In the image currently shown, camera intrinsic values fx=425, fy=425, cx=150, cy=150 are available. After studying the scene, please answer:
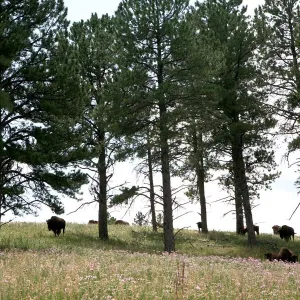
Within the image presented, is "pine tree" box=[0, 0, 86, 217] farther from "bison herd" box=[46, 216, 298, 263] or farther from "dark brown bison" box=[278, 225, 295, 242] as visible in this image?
"dark brown bison" box=[278, 225, 295, 242]

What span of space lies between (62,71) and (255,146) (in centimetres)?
1433

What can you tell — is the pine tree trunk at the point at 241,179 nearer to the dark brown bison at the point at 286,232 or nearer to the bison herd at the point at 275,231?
the bison herd at the point at 275,231

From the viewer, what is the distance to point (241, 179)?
87.2 feet

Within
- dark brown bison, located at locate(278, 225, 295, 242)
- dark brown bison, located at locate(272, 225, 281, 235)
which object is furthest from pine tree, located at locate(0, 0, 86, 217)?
dark brown bison, located at locate(272, 225, 281, 235)

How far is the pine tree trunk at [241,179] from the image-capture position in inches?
1009

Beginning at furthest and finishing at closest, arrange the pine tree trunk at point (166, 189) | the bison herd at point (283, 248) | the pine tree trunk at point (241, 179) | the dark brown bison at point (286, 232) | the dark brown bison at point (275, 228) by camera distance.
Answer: the dark brown bison at point (275, 228)
the dark brown bison at point (286, 232)
the pine tree trunk at point (241, 179)
the pine tree trunk at point (166, 189)
the bison herd at point (283, 248)

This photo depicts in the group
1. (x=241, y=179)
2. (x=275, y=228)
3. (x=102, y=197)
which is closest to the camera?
(x=102, y=197)


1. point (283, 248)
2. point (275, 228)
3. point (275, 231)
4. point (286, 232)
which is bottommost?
point (283, 248)

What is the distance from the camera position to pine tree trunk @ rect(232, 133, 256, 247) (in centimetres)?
2562

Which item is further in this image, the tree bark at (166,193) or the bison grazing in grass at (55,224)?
the bison grazing in grass at (55,224)

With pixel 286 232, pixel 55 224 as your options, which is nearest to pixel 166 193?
pixel 55 224

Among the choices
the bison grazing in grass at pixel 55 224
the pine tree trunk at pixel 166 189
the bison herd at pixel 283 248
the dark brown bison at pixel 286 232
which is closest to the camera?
the bison herd at pixel 283 248

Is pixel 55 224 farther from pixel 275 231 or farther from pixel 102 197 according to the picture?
pixel 275 231

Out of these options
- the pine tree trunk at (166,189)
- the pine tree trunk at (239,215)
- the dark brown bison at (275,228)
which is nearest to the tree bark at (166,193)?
the pine tree trunk at (166,189)
